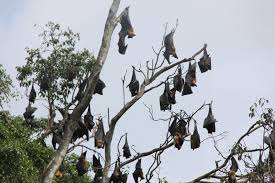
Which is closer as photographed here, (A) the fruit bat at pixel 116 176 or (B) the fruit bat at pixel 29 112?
(A) the fruit bat at pixel 116 176

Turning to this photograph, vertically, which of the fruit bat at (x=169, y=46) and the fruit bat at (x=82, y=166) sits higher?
the fruit bat at (x=169, y=46)

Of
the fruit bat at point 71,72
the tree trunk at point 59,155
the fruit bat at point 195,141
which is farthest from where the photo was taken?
the fruit bat at point 71,72

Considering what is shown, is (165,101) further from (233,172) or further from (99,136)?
(233,172)

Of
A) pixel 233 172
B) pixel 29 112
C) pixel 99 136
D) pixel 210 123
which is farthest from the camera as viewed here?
pixel 29 112

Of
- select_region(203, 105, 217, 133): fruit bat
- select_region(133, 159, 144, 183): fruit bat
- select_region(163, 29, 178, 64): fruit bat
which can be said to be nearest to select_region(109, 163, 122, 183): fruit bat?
select_region(133, 159, 144, 183): fruit bat

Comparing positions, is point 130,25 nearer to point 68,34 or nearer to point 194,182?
point 194,182

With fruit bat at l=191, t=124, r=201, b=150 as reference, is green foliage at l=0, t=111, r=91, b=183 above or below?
above

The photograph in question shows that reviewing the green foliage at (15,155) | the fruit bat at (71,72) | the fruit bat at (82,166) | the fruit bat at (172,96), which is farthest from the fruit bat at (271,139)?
the fruit bat at (71,72)

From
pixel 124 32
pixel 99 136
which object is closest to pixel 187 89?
pixel 99 136

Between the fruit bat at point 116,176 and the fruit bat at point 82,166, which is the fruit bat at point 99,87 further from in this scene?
the fruit bat at point 116,176

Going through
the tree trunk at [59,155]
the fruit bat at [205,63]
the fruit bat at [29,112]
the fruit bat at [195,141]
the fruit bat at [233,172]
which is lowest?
the tree trunk at [59,155]

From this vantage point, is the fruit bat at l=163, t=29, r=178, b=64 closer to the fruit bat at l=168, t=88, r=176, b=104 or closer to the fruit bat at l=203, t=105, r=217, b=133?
the fruit bat at l=168, t=88, r=176, b=104

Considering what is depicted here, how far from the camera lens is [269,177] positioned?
300 inches

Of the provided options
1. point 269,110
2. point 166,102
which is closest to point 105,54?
point 166,102
